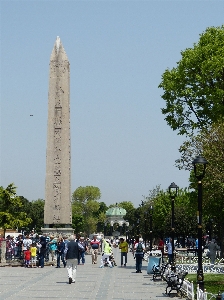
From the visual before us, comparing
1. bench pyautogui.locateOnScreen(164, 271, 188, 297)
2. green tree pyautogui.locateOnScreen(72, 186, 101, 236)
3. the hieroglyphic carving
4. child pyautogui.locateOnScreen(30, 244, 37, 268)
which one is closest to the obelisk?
the hieroglyphic carving

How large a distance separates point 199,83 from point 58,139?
8.88 m

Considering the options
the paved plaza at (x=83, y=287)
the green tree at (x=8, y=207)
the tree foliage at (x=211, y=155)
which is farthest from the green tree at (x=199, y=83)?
the green tree at (x=8, y=207)

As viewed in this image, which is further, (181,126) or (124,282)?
(181,126)

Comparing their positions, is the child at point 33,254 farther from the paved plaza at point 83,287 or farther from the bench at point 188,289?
the bench at point 188,289

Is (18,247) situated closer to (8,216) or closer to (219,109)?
(219,109)

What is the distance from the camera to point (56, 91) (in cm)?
4378

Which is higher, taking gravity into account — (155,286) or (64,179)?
(64,179)

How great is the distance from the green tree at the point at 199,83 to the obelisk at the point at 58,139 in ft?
19.1

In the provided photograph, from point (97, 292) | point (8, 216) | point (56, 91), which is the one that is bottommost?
point (97, 292)

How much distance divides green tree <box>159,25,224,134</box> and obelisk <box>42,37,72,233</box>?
19.1ft

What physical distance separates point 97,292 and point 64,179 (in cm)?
2267

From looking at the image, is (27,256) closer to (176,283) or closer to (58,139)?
(58,139)

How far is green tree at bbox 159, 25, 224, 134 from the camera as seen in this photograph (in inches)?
1527

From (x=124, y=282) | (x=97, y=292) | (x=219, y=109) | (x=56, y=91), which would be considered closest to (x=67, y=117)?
(x=56, y=91)
